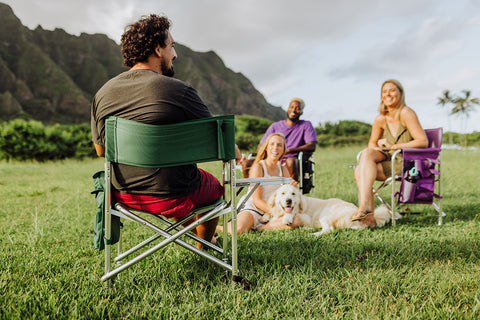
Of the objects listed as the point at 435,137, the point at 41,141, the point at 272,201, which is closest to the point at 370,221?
the point at 272,201

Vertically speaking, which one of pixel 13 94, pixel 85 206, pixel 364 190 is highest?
pixel 13 94

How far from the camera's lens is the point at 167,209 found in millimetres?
1924

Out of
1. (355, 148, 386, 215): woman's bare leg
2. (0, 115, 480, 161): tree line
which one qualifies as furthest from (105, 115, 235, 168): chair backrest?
(0, 115, 480, 161): tree line

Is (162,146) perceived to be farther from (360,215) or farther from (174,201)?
(360,215)

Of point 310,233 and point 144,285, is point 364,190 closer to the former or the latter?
point 310,233

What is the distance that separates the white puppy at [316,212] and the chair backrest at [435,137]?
1.00 meters

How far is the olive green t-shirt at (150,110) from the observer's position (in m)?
1.69

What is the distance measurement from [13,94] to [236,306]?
2724 inches

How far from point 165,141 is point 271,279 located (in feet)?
3.44

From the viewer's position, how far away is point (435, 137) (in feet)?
12.3

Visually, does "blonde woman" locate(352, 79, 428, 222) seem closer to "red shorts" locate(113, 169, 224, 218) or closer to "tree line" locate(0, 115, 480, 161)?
"red shorts" locate(113, 169, 224, 218)

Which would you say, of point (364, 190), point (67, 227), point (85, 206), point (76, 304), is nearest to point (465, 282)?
point (364, 190)

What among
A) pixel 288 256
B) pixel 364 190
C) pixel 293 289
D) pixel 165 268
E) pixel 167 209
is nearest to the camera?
pixel 293 289

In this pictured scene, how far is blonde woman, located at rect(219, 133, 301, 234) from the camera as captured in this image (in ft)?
11.0
